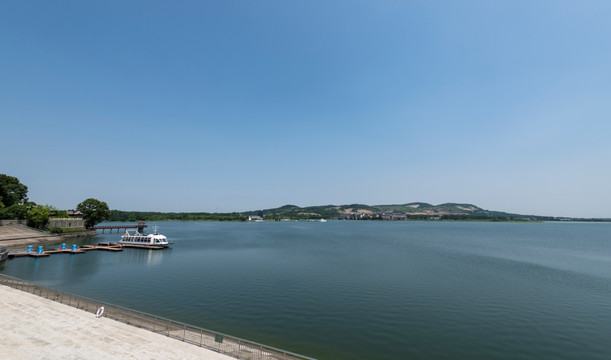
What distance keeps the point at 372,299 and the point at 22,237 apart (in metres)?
115

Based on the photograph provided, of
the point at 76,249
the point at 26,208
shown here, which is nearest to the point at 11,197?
the point at 26,208

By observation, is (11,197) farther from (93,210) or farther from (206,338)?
(206,338)

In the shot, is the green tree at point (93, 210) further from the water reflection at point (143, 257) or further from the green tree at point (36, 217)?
the water reflection at point (143, 257)

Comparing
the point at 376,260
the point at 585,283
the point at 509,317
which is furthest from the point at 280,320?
the point at 585,283

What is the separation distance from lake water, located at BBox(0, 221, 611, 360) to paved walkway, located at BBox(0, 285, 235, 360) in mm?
8026

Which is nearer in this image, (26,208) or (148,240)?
(148,240)

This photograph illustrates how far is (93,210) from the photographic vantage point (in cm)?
12750

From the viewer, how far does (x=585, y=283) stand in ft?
164

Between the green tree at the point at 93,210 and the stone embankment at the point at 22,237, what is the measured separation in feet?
72.1

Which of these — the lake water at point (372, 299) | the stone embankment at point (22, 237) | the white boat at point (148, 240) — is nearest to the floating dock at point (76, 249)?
the white boat at point (148, 240)

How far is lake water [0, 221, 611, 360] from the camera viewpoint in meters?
26.0

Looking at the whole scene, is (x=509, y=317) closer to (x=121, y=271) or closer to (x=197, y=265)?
(x=197, y=265)

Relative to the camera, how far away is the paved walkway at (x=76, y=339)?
724 inches

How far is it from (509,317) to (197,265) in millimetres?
57930
